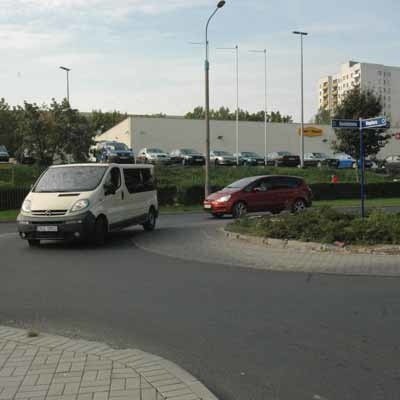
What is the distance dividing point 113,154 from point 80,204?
3081cm

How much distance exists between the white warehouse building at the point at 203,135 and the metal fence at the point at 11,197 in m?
35.1

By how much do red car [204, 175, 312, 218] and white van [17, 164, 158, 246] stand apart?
6.31 m

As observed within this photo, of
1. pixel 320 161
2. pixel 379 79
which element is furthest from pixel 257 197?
pixel 379 79

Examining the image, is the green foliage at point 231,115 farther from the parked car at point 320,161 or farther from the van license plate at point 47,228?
the van license plate at point 47,228

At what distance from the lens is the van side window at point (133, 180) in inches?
599

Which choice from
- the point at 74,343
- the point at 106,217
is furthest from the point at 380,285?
the point at 106,217

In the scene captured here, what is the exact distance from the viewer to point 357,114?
132ft

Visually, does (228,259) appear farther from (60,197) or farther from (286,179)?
(286,179)

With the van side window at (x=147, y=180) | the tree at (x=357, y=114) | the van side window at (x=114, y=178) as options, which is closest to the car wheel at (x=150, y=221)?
the van side window at (x=147, y=180)

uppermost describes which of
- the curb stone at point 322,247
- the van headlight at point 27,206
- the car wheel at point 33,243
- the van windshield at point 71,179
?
the van windshield at point 71,179

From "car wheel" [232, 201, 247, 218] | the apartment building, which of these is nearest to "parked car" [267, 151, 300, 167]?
"car wheel" [232, 201, 247, 218]

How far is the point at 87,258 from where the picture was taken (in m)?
11.5

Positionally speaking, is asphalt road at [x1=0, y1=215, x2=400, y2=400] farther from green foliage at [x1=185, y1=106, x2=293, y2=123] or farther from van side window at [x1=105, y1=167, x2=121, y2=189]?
green foliage at [x1=185, y1=106, x2=293, y2=123]

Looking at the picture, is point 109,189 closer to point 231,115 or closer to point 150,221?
point 150,221
